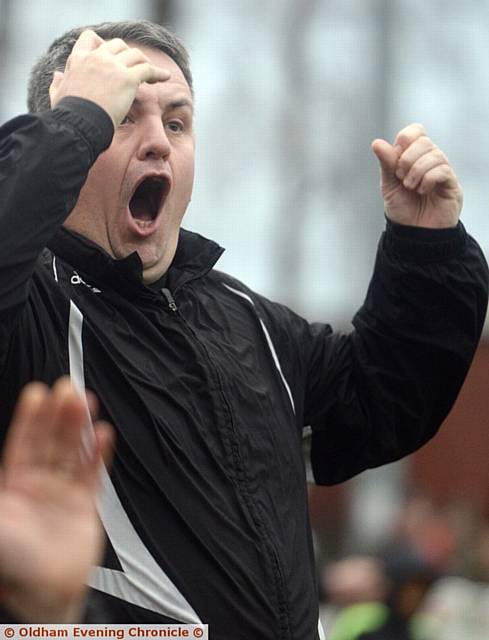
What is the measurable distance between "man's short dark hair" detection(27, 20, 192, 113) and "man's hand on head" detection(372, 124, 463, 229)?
1.84ft

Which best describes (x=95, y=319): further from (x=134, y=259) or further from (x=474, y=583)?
(x=474, y=583)

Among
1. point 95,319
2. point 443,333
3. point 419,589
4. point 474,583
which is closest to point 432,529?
point 474,583

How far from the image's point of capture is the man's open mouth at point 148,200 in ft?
12.2

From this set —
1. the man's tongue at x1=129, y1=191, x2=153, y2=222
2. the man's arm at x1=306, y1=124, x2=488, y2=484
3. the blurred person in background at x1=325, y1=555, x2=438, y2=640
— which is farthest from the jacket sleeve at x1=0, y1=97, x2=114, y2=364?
the blurred person in background at x1=325, y1=555, x2=438, y2=640

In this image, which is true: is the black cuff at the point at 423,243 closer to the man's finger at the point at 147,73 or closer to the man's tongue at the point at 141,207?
the man's tongue at the point at 141,207

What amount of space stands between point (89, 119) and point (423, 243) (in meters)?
1.03

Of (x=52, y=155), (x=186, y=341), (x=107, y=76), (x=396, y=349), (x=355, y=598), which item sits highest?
(x=107, y=76)

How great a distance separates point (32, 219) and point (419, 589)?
13.4ft

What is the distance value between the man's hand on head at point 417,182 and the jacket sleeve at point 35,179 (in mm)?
857

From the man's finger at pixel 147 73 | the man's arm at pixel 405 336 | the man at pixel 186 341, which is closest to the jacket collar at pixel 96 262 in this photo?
the man at pixel 186 341

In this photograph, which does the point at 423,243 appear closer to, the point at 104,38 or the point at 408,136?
the point at 408,136

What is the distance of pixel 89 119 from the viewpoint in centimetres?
317

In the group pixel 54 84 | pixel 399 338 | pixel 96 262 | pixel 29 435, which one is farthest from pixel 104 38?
pixel 29 435

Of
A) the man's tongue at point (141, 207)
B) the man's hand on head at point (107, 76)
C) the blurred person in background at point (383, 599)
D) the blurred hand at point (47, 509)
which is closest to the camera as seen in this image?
the blurred hand at point (47, 509)
